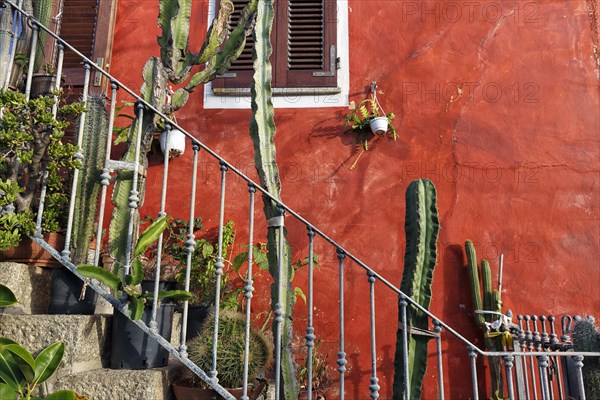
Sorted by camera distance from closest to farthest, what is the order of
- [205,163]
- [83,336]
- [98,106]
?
1. [83,336]
2. [98,106]
3. [205,163]

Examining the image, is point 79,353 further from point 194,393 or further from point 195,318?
point 195,318

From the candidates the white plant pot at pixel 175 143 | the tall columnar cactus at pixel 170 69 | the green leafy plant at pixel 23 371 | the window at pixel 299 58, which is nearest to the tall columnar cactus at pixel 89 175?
the tall columnar cactus at pixel 170 69

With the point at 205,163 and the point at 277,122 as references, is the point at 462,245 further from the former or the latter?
the point at 205,163

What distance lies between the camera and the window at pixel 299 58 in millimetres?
5090

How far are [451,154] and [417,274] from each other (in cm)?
228

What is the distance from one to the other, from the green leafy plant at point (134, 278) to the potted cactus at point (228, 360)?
0.43m

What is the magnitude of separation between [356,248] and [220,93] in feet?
6.64

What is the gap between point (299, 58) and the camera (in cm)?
522

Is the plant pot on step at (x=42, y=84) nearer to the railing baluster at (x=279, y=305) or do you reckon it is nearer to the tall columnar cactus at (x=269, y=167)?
the tall columnar cactus at (x=269, y=167)

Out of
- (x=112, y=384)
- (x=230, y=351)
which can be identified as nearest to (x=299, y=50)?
(x=230, y=351)

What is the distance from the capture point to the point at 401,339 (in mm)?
2781

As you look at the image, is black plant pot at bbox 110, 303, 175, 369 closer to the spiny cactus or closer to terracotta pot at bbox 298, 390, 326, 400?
the spiny cactus

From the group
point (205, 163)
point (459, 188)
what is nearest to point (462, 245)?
point (459, 188)

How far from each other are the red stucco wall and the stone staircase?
6.66 feet
